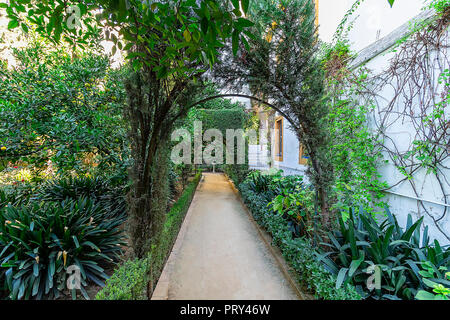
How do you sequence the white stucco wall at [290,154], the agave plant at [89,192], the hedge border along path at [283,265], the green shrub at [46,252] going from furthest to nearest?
the white stucco wall at [290,154] < the agave plant at [89,192] < the hedge border along path at [283,265] < the green shrub at [46,252]

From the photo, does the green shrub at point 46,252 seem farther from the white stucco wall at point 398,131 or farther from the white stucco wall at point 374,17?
the white stucco wall at point 374,17

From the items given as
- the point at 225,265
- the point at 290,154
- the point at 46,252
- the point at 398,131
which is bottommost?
the point at 225,265

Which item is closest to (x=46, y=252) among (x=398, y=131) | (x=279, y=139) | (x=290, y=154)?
(x=398, y=131)

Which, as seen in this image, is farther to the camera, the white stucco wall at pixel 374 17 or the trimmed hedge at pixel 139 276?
the white stucco wall at pixel 374 17

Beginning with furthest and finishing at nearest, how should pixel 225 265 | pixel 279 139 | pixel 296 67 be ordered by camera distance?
pixel 279 139 < pixel 225 265 < pixel 296 67

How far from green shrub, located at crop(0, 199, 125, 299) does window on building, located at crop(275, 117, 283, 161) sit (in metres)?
7.14

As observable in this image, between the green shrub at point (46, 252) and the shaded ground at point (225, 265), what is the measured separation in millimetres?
1117

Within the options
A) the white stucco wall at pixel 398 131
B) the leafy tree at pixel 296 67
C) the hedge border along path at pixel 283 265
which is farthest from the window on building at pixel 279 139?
the leafy tree at pixel 296 67

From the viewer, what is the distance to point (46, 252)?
2.47m

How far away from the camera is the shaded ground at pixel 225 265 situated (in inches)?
102

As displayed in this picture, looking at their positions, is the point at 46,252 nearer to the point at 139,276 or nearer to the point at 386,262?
the point at 139,276

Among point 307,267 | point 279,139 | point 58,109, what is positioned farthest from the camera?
point 279,139

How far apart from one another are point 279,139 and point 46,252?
26.9 feet
